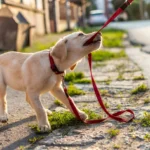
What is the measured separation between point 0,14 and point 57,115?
223 inches

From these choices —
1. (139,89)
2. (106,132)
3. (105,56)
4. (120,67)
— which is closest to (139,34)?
(105,56)

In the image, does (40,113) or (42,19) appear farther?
(42,19)

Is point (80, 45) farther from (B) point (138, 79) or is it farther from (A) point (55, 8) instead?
(A) point (55, 8)

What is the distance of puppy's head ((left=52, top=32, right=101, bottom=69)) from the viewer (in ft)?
9.77

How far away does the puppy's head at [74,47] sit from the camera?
298cm

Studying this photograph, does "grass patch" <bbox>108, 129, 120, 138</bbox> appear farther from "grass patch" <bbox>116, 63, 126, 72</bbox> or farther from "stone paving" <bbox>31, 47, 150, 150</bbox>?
"grass patch" <bbox>116, 63, 126, 72</bbox>

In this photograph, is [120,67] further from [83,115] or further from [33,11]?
[33,11]

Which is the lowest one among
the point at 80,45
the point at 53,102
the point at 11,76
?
the point at 53,102

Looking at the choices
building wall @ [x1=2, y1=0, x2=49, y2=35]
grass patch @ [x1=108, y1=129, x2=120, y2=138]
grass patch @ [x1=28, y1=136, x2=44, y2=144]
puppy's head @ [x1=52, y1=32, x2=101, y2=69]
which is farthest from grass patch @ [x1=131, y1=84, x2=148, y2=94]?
building wall @ [x1=2, y1=0, x2=49, y2=35]

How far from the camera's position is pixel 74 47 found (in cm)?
304

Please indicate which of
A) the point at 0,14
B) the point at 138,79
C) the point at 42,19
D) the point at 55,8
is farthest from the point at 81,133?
the point at 55,8

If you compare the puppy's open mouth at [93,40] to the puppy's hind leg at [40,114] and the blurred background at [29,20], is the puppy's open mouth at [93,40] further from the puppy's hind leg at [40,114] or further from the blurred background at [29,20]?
the blurred background at [29,20]

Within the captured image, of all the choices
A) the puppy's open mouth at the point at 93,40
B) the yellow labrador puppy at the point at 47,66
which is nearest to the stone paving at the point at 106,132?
the yellow labrador puppy at the point at 47,66

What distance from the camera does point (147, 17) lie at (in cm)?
4438
